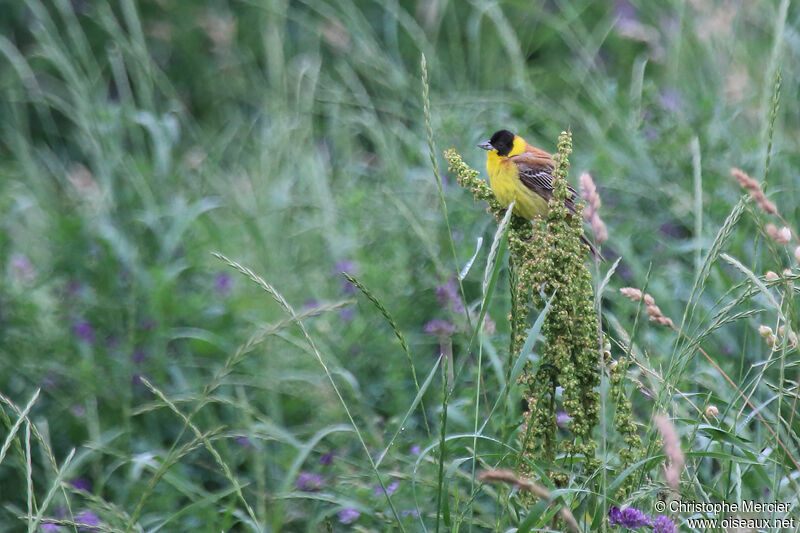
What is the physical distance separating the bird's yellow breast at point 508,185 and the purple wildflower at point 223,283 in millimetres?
1289

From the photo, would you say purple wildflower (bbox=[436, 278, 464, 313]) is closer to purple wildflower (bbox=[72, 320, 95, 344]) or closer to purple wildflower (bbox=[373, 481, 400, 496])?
purple wildflower (bbox=[373, 481, 400, 496])

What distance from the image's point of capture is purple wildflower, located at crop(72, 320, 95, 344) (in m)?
3.88

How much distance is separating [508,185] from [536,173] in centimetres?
14

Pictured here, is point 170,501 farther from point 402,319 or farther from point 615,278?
point 615,278

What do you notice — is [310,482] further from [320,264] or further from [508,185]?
[320,264]

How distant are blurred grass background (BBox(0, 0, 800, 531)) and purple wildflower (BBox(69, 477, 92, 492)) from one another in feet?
0.08

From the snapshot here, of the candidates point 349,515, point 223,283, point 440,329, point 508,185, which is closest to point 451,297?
point 440,329

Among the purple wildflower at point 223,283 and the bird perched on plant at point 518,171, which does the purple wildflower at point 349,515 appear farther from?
the purple wildflower at point 223,283

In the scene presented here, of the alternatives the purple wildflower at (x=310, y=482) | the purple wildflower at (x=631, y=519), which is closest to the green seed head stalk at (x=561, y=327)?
the purple wildflower at (x=631, y=519)

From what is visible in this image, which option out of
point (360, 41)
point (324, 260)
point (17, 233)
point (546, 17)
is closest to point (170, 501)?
point (324, 260)

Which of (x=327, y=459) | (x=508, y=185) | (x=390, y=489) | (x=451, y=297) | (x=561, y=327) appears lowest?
(x=327, y=459)

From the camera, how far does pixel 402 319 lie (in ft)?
12.3

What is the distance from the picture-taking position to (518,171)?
3.48 metres

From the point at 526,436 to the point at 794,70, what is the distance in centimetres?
329
